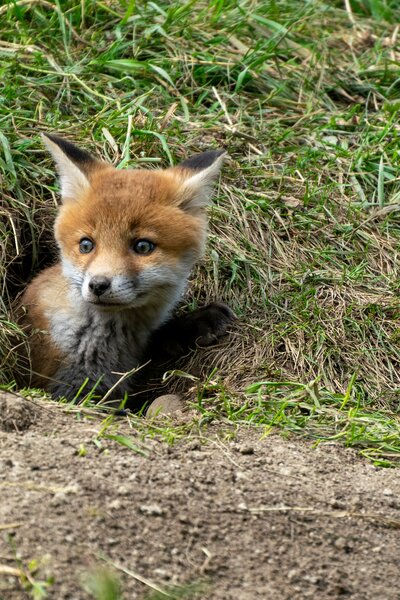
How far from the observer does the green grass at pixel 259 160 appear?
5562 mm

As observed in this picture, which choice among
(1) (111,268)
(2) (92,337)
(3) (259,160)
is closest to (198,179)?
(1) (111,268)

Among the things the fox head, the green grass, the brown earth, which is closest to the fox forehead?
the fox head

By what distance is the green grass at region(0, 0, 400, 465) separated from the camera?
5.56 metres

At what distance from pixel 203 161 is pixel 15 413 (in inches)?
92.0

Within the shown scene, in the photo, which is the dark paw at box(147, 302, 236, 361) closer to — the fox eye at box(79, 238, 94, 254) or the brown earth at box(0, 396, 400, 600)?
the fox eye at box(79, 238, 94, 254)

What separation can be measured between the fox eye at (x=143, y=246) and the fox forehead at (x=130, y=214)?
41 millimetres

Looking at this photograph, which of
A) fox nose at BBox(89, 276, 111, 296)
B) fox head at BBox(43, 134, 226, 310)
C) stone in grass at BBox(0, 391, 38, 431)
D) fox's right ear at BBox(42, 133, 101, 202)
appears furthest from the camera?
fox's right ear at BBox(42, 133, 101, 202)

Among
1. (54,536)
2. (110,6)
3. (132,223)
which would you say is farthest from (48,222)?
(54,536)

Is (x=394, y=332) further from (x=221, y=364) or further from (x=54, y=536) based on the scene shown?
(x=54, y=536)

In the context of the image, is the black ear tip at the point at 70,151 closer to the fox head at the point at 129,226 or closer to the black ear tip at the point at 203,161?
the fox head at the point at 129,226

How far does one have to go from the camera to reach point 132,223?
16.7ft

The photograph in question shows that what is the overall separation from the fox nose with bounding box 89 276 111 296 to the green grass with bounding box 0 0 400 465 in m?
0.86

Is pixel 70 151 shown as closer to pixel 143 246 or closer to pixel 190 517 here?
pixel 143 246

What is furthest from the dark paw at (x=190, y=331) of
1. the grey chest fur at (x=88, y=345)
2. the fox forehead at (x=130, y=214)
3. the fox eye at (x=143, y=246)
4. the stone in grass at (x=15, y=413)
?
the stone in grass at (x=15, y=413)
